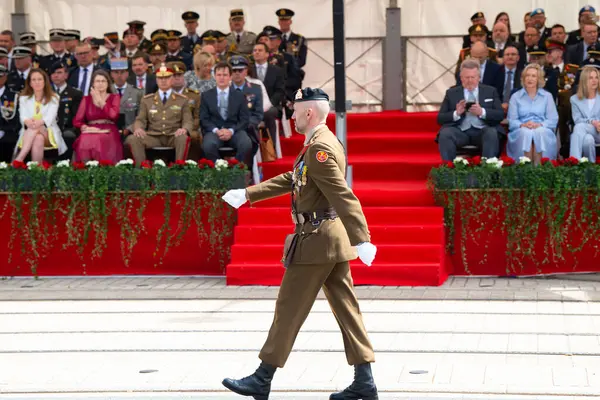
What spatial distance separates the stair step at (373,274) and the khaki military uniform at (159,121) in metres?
2.66

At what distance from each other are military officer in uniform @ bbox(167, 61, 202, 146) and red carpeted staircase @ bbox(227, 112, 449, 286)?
0.99 m

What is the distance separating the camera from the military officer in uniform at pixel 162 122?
1431 centimetres

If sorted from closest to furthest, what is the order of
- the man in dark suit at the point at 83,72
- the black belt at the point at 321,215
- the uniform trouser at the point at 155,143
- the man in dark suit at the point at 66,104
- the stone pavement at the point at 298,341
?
1. the black belt at the point at 321,215
2. the stone pavement at the point at 298,341
3. the uniform trouser at the point at 155,143
4. the man in dark suit at the point at 66,104
5. the man in dark suit at the point at 83,72

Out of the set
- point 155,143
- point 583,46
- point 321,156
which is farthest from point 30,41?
point 321,156

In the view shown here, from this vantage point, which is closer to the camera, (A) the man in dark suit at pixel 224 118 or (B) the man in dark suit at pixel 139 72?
(A) the man in dark suit at pixel 224 118

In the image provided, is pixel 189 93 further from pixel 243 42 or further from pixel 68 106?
pixel 243 42

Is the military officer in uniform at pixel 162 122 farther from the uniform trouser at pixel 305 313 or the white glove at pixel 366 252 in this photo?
the white glove at pixel 366 252

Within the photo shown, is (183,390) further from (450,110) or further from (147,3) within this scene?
(147,3)

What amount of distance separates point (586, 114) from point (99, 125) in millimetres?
5820

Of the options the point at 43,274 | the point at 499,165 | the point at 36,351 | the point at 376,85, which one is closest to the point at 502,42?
the point at 376,85

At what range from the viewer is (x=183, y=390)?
24.4ft

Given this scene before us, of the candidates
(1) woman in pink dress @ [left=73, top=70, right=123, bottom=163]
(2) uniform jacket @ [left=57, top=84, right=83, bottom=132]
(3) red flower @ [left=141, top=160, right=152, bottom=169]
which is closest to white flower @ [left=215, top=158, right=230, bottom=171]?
(3) red flower @ [left=141, top=160, right=152, bottom=169]

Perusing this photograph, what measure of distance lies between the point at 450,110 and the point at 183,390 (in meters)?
7.58

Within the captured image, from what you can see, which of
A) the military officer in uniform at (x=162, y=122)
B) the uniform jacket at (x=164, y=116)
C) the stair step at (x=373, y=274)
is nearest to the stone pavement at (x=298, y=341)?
the stair step at (x=373, y=274)
